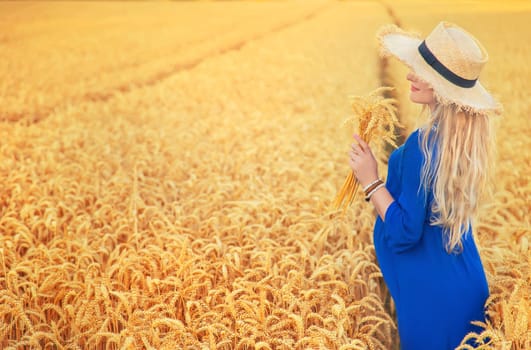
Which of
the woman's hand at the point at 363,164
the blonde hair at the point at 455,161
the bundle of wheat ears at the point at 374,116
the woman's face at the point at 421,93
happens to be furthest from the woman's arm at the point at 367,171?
the woman's face at the point at 421,93

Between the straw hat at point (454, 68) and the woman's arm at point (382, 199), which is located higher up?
the straw hat at point (454, 68)

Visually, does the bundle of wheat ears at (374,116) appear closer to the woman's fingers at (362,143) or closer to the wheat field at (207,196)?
the woman's fingers at (362,143)

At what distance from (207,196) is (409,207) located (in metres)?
2.40

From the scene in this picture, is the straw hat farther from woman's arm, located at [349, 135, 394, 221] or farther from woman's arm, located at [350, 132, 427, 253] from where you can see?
woman's arm, located at [349, 135, 394, 221]

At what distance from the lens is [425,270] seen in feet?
8.10

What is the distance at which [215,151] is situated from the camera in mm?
5832

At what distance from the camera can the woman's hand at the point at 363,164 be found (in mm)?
2455

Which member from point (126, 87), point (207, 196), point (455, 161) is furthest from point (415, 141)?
point (126, 87)

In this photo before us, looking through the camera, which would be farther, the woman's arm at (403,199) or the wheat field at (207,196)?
the wheat field at (207,196)

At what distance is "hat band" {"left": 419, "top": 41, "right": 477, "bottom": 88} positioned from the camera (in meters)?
2.32

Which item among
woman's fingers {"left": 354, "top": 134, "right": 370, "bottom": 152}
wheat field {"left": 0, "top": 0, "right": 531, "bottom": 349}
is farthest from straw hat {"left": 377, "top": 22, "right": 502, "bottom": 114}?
wheat field {"left": 0, "top": 0, "right": 531, "bottom": 349}

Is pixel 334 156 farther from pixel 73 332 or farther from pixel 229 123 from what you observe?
pixel 73 332

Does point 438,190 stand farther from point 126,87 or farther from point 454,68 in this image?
point 126,87

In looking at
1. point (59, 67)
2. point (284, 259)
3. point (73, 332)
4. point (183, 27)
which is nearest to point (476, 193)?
point (284, 259)
